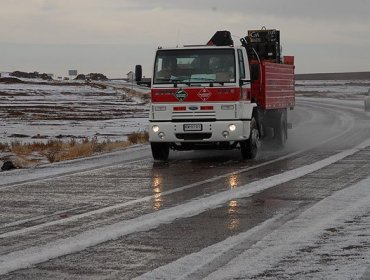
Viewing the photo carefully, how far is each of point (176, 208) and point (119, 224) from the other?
1.32m

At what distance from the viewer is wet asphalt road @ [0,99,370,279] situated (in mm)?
6578

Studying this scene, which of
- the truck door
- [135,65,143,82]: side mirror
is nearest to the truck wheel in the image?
[135,65,143,82]: side mirror

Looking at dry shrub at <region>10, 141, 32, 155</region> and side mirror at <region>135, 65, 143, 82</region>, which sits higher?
side mirror at <region>135, 65, 143, 82</region>

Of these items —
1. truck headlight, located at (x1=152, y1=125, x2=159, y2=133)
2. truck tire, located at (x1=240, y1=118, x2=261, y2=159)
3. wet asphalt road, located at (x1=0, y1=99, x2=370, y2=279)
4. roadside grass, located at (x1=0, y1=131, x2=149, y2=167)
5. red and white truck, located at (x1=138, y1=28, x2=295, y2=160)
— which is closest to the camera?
wet asphalt road, located at (x1=0, y1=99, x2=370, y2=279)

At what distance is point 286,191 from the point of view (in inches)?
436

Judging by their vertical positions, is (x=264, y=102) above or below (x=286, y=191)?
above

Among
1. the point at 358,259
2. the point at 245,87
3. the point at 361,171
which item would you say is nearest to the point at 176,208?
the point at 358,259

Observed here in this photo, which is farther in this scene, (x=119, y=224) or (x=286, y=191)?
(x=286, y=191)

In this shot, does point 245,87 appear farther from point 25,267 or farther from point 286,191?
point 25,267

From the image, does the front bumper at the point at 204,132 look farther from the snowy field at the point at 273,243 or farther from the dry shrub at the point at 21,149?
the dry shrub at the point at 21,149

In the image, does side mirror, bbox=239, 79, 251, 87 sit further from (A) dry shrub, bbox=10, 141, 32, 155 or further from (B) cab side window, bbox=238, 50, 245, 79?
(A) dry shrub, bbox=10, 141, 32, 155

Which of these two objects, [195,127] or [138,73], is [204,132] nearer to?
[195,127]

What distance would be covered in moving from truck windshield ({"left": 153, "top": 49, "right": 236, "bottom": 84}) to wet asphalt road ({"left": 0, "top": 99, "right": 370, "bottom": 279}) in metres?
1.81

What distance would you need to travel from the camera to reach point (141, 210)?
31.0 feet
